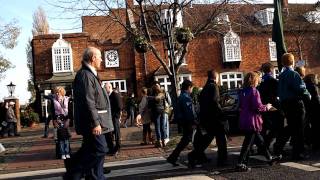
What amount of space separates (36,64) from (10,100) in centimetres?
1148

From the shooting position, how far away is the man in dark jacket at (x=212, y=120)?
9.12 metres

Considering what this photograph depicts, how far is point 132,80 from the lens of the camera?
38594 millimetres

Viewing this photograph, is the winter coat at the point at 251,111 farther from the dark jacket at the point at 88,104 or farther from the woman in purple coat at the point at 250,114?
the dark jacket at the point at 88,104

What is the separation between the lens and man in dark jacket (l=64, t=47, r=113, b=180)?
658 cm

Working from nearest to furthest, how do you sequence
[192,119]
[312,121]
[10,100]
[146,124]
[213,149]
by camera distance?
[192,119]
[312,121]
[213,149]
[146,124]
[10,100]

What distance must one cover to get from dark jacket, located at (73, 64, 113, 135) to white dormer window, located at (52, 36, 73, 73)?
32.6m

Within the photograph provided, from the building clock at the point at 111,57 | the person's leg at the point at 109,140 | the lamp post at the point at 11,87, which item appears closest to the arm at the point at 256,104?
the person's leg at the point at 109,140

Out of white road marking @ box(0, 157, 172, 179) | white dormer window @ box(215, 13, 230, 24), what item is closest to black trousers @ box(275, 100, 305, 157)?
white road marking @ box(0, 157, 172, 179)

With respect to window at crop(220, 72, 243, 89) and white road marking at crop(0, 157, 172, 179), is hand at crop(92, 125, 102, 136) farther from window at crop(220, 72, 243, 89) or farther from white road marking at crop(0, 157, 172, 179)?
window at crop(220, 72, 243, 89)

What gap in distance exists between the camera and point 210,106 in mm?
9195

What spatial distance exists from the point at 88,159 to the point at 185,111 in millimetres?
3512

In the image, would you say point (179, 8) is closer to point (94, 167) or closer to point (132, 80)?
point (94, 167)

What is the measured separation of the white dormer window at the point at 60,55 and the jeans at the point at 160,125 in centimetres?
2668

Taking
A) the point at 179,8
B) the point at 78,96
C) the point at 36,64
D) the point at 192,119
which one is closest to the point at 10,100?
the point at 36,64
